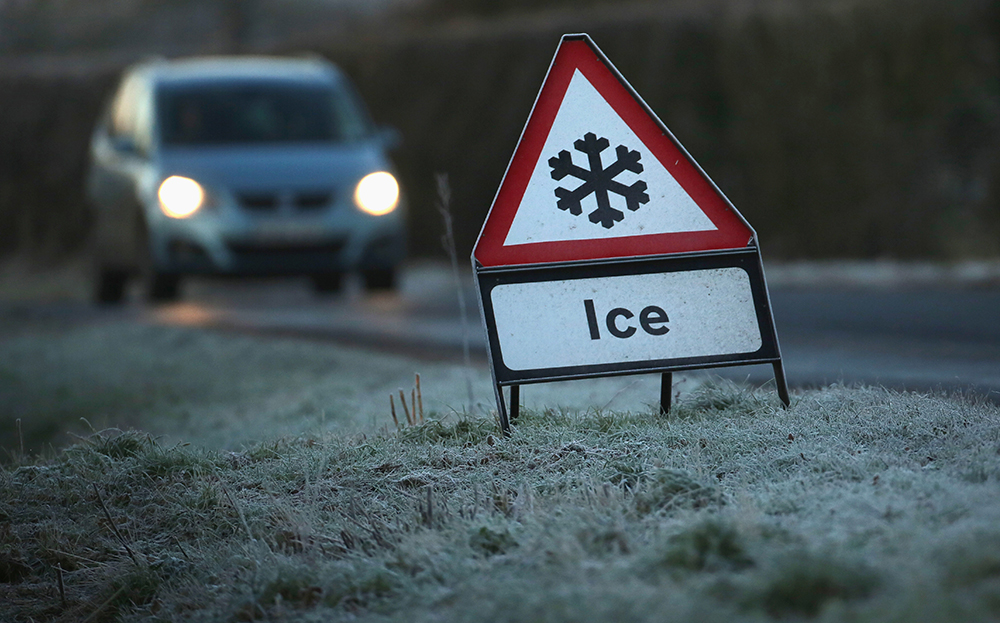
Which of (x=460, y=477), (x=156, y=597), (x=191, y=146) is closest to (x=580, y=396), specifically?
(x=460, y=477)

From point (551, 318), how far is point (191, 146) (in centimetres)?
797

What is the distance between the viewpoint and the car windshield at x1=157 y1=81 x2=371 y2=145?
40.0 feet

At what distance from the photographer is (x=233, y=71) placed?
508 inches

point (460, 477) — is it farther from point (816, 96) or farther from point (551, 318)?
point (816, 96)

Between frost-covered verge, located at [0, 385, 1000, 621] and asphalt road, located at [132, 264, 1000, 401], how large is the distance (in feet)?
3.24

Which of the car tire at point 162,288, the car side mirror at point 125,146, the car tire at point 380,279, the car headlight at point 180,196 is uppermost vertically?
the car side mirror at point 125,146

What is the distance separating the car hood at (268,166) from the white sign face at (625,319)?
734 cm

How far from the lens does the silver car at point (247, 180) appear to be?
11.5 m

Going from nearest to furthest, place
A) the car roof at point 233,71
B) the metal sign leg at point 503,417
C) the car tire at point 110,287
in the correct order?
the metal sign leg at point 503,417 → the car roof at point 233,71 → the car tire at point 110,287

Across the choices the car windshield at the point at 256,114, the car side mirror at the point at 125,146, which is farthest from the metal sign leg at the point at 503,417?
the car side mirror at the point at 125,146

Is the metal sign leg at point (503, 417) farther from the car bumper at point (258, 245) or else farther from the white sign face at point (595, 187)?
the car bumper at point (258, 245)

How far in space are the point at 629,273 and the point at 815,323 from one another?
17.3 feet

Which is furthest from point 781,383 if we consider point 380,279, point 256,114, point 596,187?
point 256,114

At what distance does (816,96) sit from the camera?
15914 mm
